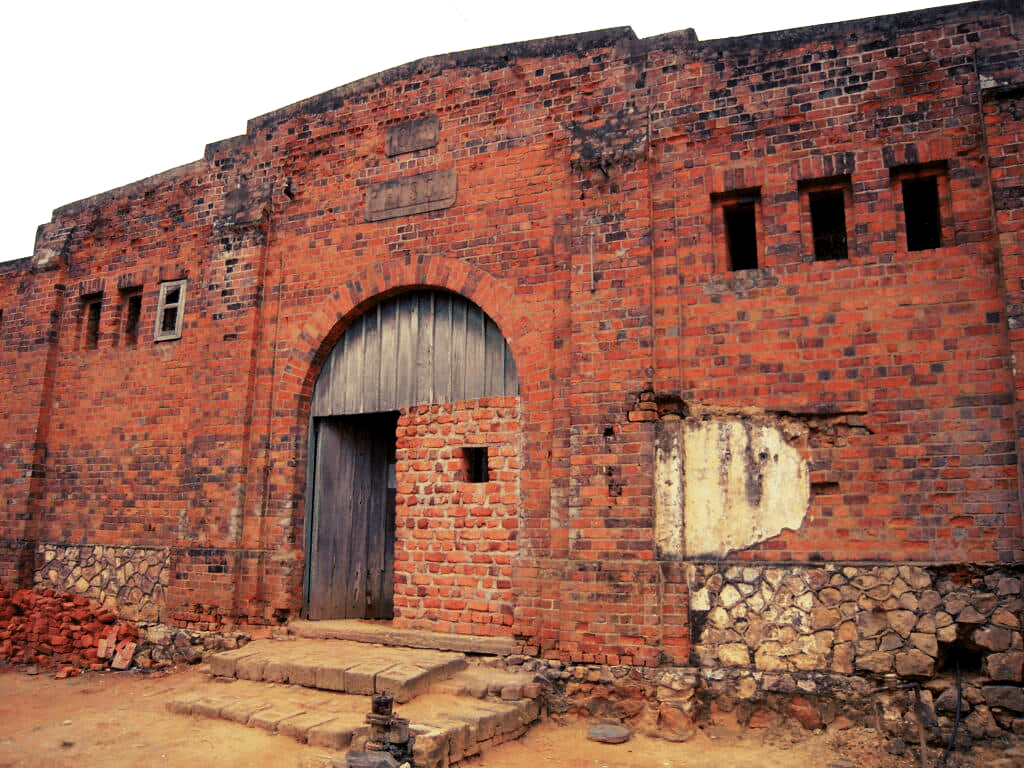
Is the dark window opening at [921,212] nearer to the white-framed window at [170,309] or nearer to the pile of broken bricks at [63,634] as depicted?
the white-framed window at [170,309]

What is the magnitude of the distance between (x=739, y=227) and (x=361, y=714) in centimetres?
537

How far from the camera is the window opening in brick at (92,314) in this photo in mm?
10980

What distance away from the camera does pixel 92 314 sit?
11.1 metres

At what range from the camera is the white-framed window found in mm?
10016

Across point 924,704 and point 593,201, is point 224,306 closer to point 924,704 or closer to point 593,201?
point 593,201

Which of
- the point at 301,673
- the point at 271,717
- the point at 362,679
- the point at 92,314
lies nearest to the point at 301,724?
the point at 271,717

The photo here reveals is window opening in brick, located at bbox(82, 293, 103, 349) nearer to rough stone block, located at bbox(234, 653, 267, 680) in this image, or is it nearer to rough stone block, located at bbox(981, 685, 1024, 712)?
rough stone block, located at bbox(234, 653, 267, 680)

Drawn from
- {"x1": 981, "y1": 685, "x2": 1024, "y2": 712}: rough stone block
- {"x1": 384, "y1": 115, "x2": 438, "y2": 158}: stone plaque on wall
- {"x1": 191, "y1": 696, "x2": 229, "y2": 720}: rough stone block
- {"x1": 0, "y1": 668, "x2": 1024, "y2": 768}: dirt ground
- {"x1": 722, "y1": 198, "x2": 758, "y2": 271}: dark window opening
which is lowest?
{"x1": 0, "y1": 668, "x2": 1024, "y2": 768}: dirt ground

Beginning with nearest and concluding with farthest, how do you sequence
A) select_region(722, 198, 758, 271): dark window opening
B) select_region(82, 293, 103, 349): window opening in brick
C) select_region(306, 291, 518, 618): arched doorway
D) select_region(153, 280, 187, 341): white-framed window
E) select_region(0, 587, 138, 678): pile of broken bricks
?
select_region(722, 198, 758, 271): dark window opening < select_region(306, 291, 518, 618): arched doorway < select_region(0, 587, 138, 678): pile of broken bricks < select_region(153, 280, 187, 341): white-framed window < select_region(82, 293, 103, 349): window opening in brick

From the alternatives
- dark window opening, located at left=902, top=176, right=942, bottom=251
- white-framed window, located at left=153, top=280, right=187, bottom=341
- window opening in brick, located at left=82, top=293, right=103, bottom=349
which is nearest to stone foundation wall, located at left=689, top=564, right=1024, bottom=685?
dark window opening, located at left=902, top=176, right=942, bottom=251

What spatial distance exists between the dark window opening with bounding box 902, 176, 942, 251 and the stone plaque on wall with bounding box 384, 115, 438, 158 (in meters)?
4.75

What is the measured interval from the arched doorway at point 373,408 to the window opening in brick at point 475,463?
0.56 meters

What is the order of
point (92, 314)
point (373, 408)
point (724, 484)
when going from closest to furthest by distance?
1. point (724, 484)
2. point (373, 408)
3. point (92, 314)

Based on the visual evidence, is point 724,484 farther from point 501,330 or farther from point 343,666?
point 343,666
